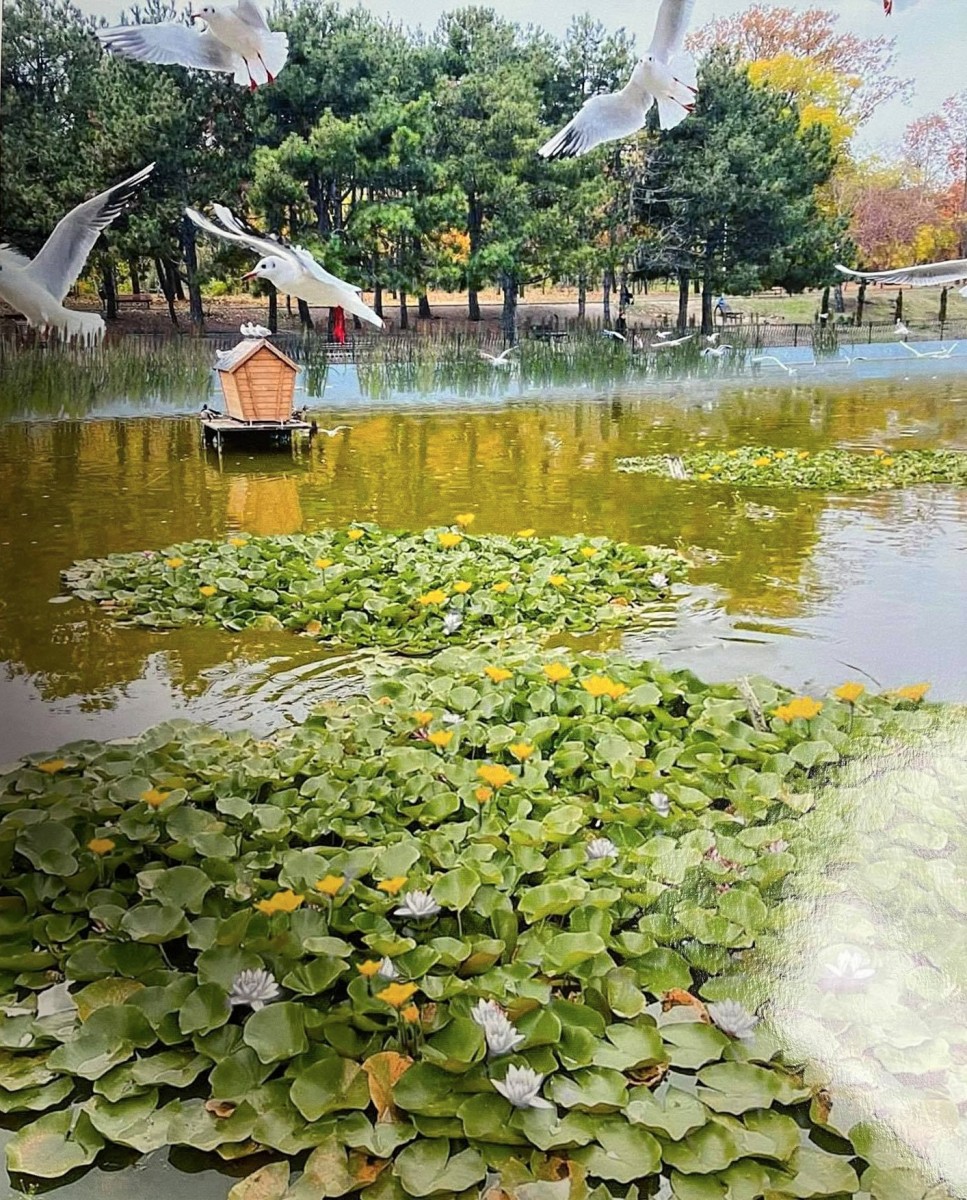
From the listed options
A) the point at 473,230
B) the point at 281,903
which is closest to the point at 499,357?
the point at 473,230

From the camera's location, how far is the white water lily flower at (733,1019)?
1320mm

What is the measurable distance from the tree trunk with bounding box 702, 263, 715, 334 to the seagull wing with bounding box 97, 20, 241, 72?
0.74 meters

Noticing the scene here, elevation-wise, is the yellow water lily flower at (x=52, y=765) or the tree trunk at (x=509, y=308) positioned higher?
the tree trunk at (x=509, y=308)

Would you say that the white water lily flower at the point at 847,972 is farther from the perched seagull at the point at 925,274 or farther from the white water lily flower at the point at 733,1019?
the perched seagull at the point at 925,274

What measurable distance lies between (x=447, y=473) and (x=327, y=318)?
29cm

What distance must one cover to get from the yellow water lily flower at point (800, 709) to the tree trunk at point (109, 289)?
114 cm

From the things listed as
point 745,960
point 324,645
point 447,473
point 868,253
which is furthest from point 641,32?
point 745,960

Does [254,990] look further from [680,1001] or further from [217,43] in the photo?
[217,43]

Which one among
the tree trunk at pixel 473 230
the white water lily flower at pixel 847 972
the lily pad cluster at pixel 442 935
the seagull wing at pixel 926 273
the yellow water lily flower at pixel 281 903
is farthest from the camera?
the tree trunk at pixel 473 230

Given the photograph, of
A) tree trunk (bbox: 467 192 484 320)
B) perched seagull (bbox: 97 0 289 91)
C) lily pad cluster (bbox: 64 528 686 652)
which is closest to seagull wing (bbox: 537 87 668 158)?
tree trunk (bbox: 467 192 484 320)

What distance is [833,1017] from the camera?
4.37 ft

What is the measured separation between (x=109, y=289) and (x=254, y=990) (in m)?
1.03

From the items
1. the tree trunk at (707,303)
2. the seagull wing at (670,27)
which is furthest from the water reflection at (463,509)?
the seagull wing at (670,27)

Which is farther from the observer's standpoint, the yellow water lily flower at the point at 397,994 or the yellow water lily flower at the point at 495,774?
the yellow water lily flower at the point at 495,774
